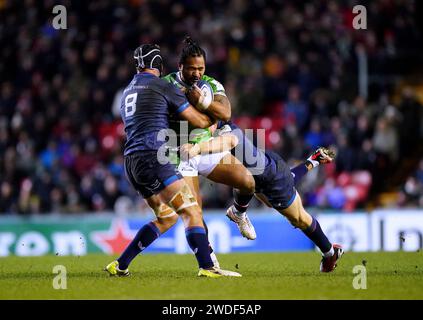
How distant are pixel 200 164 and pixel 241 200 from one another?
2.54ft

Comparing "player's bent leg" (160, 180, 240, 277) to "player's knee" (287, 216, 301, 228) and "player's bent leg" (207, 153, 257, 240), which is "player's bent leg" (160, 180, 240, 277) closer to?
"player's bent leg" (207, 153, 257, 240)

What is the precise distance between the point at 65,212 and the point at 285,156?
16.4 feet

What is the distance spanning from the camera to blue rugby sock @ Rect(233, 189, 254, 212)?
35.0 ft

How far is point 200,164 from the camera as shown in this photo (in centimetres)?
1037

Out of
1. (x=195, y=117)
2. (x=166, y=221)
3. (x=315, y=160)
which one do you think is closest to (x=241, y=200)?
(x=166, y=221)

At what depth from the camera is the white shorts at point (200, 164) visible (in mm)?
10203

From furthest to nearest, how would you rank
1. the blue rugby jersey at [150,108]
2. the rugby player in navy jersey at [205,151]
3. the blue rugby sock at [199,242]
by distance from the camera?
1. the rugby player in navy jersey at [205,151]
2. the blue rugby jersey at [150,108]
3. the blue rugby sock at [199,242]

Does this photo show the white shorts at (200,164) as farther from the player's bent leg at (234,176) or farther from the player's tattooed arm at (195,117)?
the player's tattooed arm at (195,117)

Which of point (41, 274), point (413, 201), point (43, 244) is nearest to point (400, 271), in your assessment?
point (41, 274)

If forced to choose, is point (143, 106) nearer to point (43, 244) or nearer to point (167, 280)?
point (167, 280)

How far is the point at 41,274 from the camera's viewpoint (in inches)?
424

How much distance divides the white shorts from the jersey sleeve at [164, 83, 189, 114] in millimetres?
800

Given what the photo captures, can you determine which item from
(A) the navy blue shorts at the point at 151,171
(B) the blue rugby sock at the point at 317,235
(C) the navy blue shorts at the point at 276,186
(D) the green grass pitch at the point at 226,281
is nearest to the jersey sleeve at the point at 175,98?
(A) the navy blue shorts at the point at 151,171

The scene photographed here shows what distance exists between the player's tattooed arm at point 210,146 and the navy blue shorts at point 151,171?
8.9 inches
